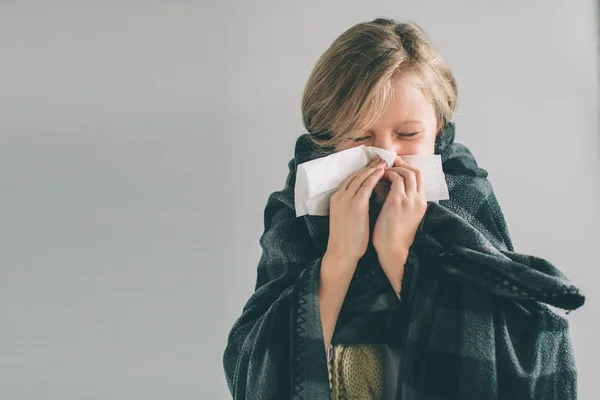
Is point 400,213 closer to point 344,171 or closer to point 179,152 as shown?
point 344,171

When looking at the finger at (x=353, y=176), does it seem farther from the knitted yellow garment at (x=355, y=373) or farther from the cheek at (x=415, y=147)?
the knitted yellow garment at (x=355, y=373)

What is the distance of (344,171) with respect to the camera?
854 mm

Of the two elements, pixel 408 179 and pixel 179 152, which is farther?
pixel 179 152

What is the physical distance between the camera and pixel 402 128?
849 millimetres

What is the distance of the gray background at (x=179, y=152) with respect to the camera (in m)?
1.15

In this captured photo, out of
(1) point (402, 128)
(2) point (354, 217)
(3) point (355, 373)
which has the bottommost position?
(3) point (355, 373)

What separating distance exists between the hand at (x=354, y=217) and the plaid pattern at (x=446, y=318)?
43 mm

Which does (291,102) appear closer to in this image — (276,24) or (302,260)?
(276,24)

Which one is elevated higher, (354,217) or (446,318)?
(354,217)

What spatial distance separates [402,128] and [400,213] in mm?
120

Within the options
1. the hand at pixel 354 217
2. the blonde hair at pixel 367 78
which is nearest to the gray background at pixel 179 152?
the blonde hair at pixel 367 78

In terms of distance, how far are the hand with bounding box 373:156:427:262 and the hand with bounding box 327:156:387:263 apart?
0.07ft

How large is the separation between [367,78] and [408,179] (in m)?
0.15

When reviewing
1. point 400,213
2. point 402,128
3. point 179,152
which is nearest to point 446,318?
point 400,213
